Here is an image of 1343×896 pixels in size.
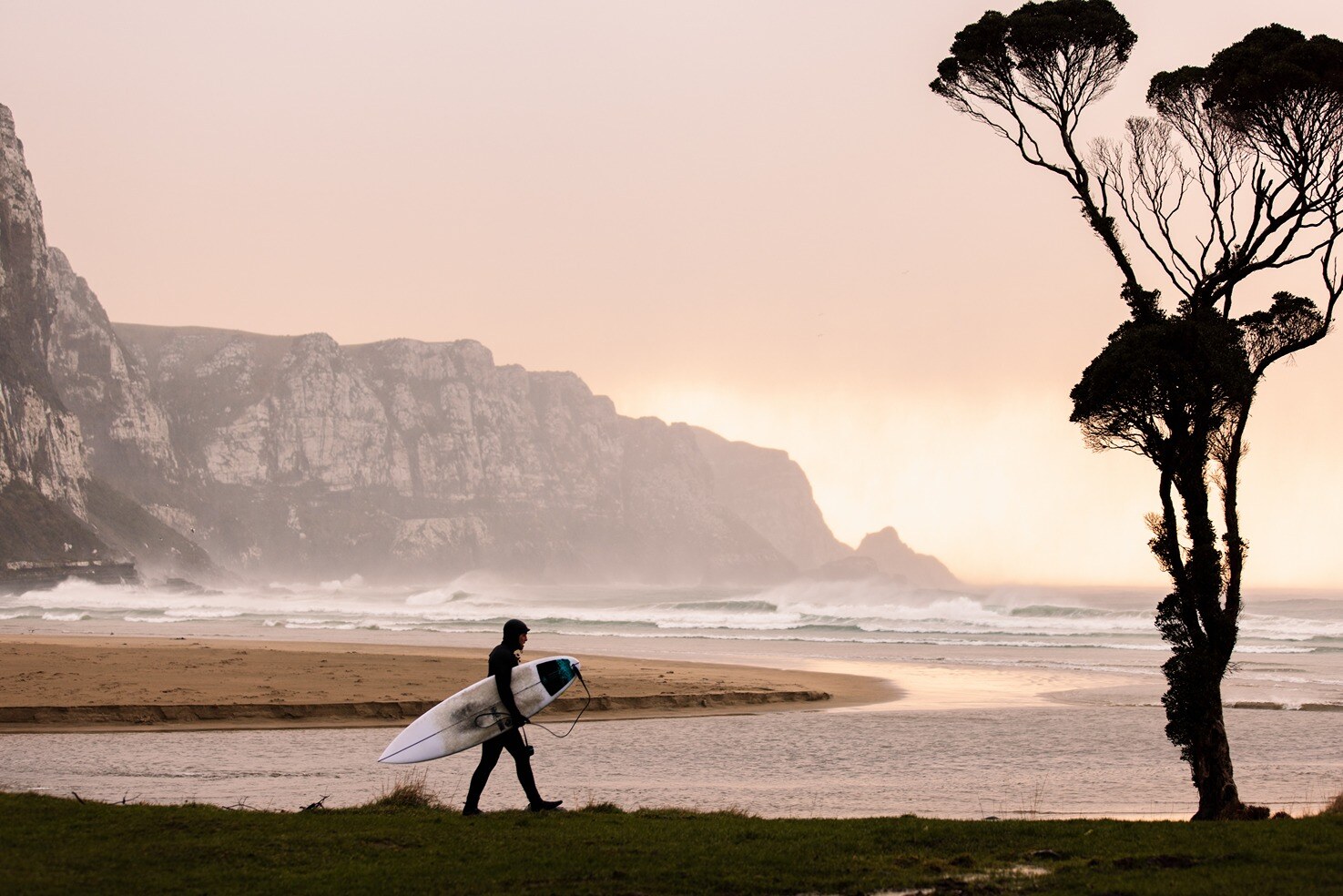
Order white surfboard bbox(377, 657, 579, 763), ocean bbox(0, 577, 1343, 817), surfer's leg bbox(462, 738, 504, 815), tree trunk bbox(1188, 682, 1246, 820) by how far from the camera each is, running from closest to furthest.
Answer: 1. surfer's leg bbox(462, 738, 504, 815)
2. tree trunk bbox(1188, 682, 1246, 820)
3. white surfboard bbox(377, 657, 579, 763)
4. ocean bbox(0, 577, 1343, 817)

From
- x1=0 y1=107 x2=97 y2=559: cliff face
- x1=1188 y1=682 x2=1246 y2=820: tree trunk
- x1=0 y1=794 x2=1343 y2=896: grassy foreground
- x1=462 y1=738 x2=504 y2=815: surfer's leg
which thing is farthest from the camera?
x1=0 y1=107 x2=97 y2=559: cliff face

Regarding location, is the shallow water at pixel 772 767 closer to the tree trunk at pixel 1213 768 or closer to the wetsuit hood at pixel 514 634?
the tree trunk at pixel 1213 768

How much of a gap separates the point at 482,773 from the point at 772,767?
6.19m

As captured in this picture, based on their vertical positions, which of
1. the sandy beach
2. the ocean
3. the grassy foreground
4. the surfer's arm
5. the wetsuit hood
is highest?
the wetsuit hood

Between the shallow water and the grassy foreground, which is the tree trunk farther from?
the grassy foreground

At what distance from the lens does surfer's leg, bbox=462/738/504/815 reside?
11.4 m

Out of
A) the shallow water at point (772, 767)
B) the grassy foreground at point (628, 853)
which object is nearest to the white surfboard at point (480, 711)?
the shallow water at point (772, 767)

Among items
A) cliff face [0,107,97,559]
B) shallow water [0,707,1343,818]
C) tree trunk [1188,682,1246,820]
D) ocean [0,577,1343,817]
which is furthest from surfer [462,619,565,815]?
cliff face [0,107,97,559]

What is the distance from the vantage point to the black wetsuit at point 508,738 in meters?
11.8

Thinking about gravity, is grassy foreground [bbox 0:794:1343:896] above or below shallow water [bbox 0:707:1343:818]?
above

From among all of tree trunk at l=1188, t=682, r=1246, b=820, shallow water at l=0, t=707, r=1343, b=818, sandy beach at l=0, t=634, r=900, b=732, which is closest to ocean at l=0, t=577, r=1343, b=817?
shallow water at l=0, t=707, r=1343, b=818

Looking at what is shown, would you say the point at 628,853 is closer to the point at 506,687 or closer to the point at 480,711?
the point at 506,687

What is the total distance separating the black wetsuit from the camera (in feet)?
38.6

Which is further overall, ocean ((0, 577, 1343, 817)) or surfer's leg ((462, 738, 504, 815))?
ocean ((0, 577, 1343, 817))
